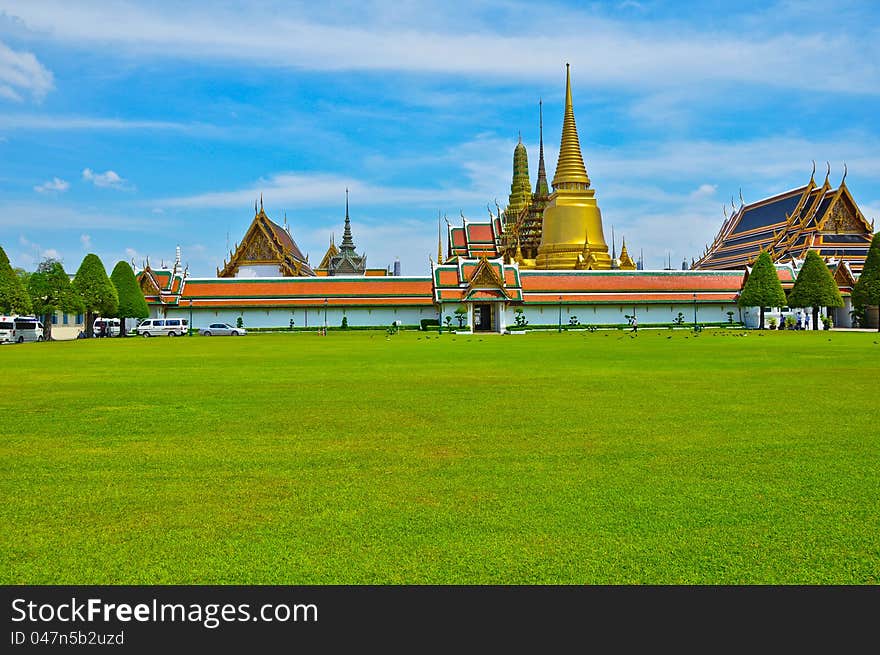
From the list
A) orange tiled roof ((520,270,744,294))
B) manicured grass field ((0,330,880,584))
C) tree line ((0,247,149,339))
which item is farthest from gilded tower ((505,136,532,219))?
manicured grass field ((0,330,880,584))

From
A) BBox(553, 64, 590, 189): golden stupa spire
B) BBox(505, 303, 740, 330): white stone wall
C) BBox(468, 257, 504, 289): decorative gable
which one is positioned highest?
BBox(553, 64, 590, 189): golden stupa spire

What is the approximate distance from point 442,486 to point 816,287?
47438 millimetres

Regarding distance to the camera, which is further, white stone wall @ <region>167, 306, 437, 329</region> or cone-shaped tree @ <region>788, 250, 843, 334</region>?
white stone wall @ <region>167, 306, 437, 329</region>

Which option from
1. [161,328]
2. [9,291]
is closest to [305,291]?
[161,328]

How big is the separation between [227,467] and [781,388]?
9.37 m

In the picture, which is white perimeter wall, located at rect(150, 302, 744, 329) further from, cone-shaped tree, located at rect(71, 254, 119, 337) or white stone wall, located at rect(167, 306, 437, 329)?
cone-shaped tree, located at rect(71, 254, 119, 337)

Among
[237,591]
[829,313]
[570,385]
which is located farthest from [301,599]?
[829,313]

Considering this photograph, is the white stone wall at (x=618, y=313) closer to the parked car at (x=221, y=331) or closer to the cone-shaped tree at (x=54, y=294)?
the parked car at (x=221, y=331)

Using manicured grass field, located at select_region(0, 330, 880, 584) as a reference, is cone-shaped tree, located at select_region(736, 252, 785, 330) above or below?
above

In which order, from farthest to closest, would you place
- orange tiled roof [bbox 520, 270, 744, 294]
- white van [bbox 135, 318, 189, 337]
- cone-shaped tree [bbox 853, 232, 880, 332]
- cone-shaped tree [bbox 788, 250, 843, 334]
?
orange tiled roof [bbox 520, 270, 744, 294]
cone-shaped tree [bbox 788, 250, 843, 334]
white van [bbox 135, 318, 189, 337]
cone-shaped tree [bbox 853, 232, 880, 332]

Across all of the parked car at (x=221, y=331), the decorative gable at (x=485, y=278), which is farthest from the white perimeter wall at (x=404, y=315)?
the parked car at (x=221, y=331)

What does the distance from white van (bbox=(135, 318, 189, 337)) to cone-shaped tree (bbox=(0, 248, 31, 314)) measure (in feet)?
33.0

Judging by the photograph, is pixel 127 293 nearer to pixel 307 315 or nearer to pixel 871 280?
pixel 307 315

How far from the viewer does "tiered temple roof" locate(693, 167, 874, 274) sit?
58.9 meters
